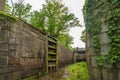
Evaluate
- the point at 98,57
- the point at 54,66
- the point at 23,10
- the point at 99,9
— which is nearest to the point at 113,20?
the point at 99,9

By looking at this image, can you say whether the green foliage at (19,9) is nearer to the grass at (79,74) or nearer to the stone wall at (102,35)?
the grass at (79,74)

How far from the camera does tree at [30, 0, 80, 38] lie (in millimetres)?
28013

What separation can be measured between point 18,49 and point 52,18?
22688 mm

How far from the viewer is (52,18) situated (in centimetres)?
2812

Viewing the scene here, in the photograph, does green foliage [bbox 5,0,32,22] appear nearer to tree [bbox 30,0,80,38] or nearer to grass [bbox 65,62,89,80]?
tree [bbox 30,0,80,38]

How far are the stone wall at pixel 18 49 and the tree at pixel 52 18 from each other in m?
19.4

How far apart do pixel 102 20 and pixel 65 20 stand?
25.1 meters

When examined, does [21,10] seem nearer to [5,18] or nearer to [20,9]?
[20,9]

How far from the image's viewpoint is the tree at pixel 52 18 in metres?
28.0

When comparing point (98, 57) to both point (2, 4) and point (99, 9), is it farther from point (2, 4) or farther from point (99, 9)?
point (2, 4)

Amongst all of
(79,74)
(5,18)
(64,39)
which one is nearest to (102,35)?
(5,18)

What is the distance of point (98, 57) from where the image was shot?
15.7ft

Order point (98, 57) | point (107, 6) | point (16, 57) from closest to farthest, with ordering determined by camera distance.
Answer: point (107, 6) < point (98, 57) < point (16, 57)

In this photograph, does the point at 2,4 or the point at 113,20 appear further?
the point at 2,4
